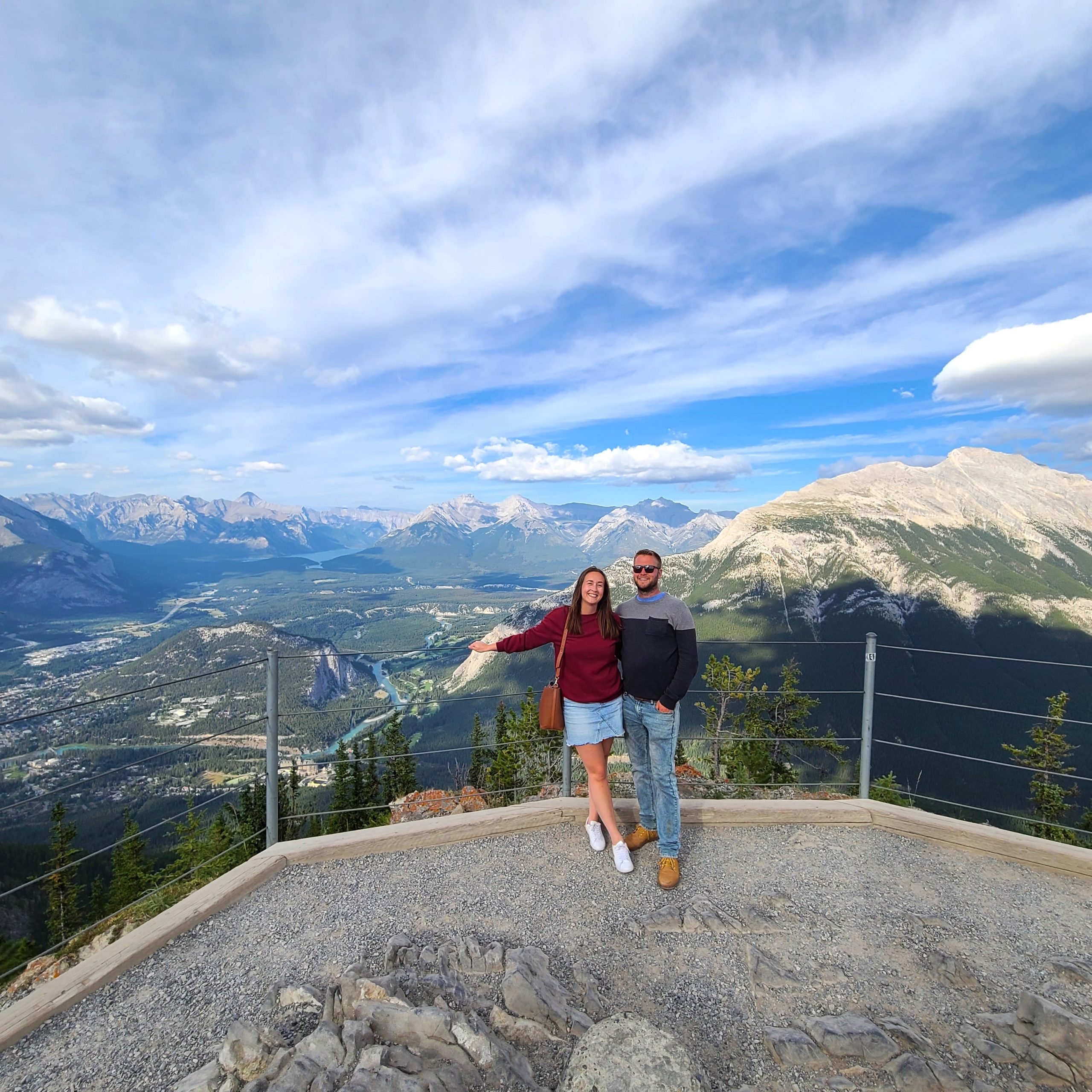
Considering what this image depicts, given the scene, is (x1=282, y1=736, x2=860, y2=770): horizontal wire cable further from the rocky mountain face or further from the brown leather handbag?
the rocky mountain face

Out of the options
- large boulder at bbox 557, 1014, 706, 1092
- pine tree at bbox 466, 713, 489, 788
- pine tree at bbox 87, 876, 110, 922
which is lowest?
pine tree at bbox 87, 876, 110, 922

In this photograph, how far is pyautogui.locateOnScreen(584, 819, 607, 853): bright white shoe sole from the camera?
4789mm

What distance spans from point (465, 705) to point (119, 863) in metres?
121

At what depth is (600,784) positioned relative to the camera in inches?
184

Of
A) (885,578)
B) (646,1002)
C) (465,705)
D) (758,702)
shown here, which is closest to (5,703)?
(465,705)

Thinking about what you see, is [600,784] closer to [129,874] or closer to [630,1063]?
[630,1063]

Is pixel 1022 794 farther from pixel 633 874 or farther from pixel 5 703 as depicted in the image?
pixel 5 703

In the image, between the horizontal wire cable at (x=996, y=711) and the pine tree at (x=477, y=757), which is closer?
the horizontal wire cable at (x=996, y=711)

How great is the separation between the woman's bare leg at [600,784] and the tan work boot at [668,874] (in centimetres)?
39

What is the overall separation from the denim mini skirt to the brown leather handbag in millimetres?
82

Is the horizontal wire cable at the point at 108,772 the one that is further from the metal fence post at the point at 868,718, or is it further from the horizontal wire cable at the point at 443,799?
the metal fence post at the point at 868,718

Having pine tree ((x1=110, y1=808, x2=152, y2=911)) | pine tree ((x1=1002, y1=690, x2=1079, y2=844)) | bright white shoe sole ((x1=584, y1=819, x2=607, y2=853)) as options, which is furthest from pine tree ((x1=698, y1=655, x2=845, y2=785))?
pine tree ((x1=110, y1=808, x2=152, y2=911))

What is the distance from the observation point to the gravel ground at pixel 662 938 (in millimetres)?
2953

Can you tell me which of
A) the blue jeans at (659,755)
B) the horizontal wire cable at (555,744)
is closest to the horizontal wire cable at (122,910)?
the horizontal wire cable at (555,744)
